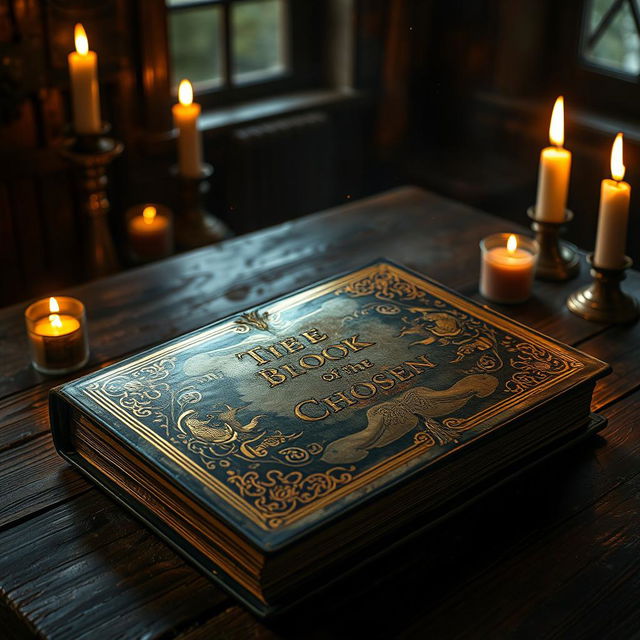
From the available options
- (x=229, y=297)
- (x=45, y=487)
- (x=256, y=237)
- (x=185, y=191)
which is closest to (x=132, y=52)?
(x=185, y=191)

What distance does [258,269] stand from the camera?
5.24 ft

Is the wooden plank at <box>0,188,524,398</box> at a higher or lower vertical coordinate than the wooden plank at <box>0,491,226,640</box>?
higher

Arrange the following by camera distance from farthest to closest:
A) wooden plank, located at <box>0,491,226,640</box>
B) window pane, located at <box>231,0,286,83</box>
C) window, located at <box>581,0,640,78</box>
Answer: window pane, located at <box>231,0,286,83</box>
window, located at <box>581,0,640,78</box>
wooden plank, located at <box>0,491,226,640</box>

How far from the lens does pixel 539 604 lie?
94 centimetres

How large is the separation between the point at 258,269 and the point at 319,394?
538mm

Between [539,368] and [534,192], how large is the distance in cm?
164

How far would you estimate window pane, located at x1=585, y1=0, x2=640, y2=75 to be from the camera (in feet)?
8.17

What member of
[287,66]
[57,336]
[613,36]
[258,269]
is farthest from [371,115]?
[57,336]

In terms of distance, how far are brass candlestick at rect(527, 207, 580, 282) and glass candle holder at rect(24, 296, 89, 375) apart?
73cm

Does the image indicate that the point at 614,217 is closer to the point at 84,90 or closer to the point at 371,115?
the point at 84,90

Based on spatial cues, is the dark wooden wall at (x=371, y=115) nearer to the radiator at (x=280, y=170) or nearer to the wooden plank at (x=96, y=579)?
the radiator at (x=280, y=170)

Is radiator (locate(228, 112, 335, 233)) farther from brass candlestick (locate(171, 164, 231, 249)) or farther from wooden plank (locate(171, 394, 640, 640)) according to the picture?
wooden plank (locate(171, 394, 640, 640))

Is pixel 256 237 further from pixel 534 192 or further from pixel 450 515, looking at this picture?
pixel 534 192

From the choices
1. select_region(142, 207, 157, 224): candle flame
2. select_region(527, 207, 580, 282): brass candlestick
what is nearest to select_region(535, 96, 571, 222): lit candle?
select_region(527, 207, 580, 282): brass candlestick
